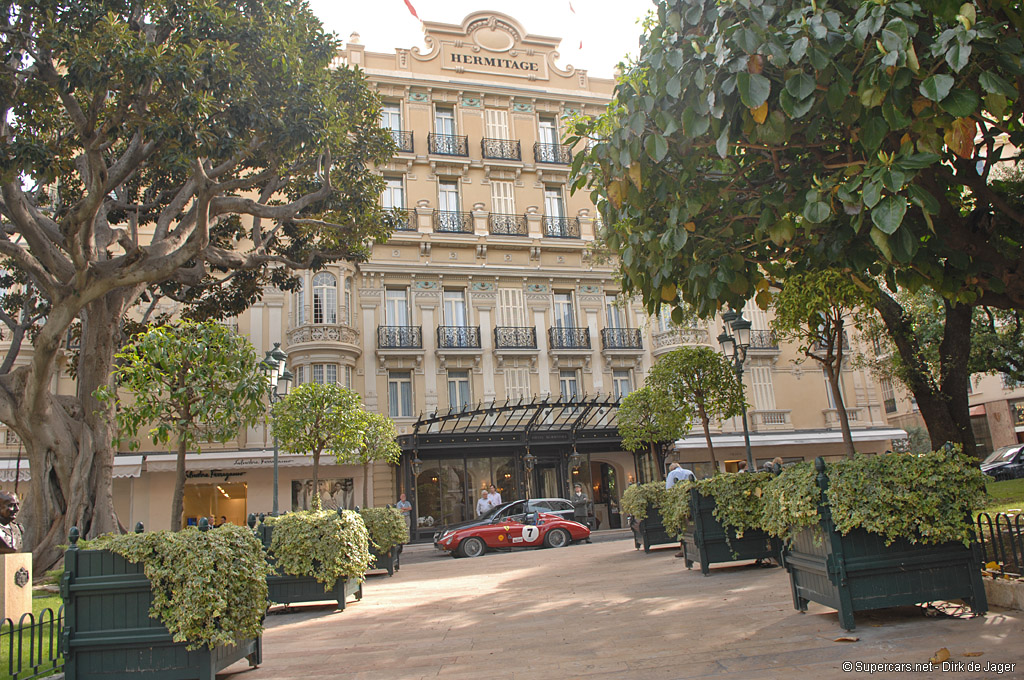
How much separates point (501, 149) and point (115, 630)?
25964 mm

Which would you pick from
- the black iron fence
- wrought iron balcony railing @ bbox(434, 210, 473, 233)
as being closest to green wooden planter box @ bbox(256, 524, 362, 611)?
the black iron fence

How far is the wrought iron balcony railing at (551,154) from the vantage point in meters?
29.3

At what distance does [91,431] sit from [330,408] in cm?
425

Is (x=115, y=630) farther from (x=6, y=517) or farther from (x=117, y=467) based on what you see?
(x=117, y=467)

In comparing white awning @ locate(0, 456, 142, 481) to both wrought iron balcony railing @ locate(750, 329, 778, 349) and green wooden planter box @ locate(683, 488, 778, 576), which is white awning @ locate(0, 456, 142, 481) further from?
wrought iron balcony railing @ locate(750, 329, 778, 349)

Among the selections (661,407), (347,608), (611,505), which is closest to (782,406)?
(611,505)

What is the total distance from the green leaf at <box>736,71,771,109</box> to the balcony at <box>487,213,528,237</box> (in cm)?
2372

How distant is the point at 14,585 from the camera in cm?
703

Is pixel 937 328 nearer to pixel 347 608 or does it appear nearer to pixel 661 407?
pixel 661 407

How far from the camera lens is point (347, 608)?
9.13m

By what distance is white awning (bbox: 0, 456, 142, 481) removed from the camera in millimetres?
21000

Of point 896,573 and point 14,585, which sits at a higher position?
point 14,585

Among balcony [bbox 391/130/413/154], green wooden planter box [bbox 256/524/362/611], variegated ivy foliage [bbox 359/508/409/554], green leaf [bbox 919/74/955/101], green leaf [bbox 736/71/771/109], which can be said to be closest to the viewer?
green leaf [bbox 919/74/955/101]

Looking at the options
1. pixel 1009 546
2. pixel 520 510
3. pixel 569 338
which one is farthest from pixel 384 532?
pixel 569 338
